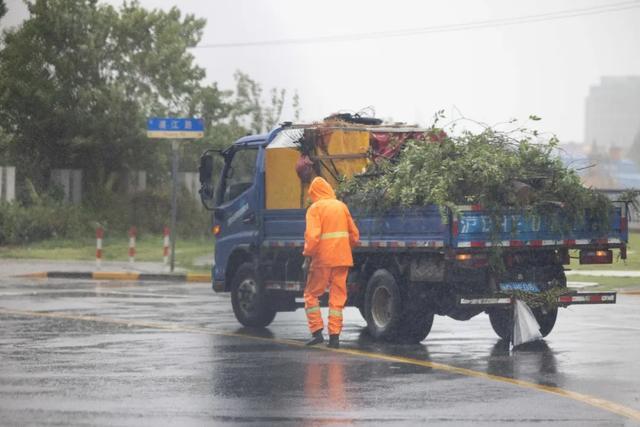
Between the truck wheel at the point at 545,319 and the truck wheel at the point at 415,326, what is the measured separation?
1.25 m

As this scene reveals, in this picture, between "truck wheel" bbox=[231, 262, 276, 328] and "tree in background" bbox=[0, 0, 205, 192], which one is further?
"tree in background" bbox=[0, 0, 205, 192]

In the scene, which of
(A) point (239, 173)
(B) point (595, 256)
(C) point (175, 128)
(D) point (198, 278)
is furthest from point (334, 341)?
(C) point (175, 128)

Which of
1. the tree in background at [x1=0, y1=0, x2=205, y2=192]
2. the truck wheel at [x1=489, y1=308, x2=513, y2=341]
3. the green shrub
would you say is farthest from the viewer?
the tree in background at [x1=0, y1=0, x2=205, y2=192]

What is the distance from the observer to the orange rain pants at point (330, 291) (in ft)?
50.5

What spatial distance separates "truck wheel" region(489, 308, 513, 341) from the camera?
1645 centimetres

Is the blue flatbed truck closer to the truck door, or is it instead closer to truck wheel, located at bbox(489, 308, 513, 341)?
truck wheel, located at bbox(489, 308, 513, 341)

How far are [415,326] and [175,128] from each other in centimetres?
1427

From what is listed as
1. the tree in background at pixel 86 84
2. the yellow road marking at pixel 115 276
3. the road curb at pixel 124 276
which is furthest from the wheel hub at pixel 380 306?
the tree in background at pixel 86 84

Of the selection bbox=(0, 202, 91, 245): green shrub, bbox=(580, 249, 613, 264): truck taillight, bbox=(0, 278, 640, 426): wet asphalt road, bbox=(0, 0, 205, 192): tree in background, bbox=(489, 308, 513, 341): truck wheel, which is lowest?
bbox=(0, 278, 640, 426): wet asphalt road

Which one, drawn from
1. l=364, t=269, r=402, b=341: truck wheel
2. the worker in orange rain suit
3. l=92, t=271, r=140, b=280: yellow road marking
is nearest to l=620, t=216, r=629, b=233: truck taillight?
l=364, t=269, r=402, b=341: truck wheel

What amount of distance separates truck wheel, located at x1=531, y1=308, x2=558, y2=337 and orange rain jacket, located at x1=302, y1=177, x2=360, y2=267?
91.9 inches

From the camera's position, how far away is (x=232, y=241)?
1906 cm

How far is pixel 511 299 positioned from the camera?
51.0 ft

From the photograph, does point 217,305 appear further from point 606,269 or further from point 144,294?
point 606,269
